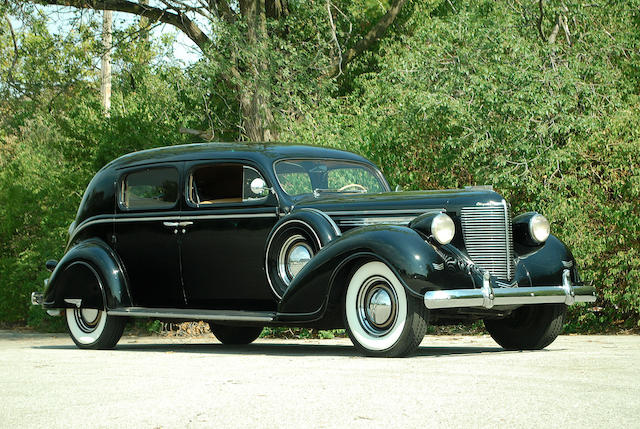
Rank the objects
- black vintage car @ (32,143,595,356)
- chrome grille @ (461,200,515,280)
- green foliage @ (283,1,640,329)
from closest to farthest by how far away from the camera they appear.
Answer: black vintage car @ (32,143,595,356) → chrome grille @ (461,200,515,280) → green foliage @ (283,1,640,329)

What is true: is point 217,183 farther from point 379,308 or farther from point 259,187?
point 379,308

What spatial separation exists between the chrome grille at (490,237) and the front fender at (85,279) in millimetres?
4023

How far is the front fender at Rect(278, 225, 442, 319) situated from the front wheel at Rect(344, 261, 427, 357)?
0.15 m

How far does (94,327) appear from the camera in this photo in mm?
10766

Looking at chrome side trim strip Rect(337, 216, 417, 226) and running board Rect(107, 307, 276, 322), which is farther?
running board Rect(107, 307, 276, 322)

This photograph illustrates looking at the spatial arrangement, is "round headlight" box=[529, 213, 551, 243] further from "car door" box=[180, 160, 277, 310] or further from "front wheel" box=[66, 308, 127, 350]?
"front wheel" box=[66, 308, 127, 350]

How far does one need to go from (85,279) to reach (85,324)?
584 millimetres

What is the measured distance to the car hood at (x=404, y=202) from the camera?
8.54 m

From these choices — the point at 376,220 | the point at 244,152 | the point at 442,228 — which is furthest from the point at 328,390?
the point at 244,152

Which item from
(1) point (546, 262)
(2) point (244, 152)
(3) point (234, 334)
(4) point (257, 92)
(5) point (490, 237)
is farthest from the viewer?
(4) point (257, 92)

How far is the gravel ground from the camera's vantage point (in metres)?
5.15

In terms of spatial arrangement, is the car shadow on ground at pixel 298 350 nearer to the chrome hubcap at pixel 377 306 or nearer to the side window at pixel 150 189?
the chrome hubcap at pixel 377 306

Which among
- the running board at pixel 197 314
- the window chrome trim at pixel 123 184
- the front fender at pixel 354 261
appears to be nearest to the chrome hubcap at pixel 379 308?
the front fender at pixel 354 261

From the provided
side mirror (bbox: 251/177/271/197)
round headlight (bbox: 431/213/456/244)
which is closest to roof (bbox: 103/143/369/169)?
side mirror (bbox: 251/177/271/197)
